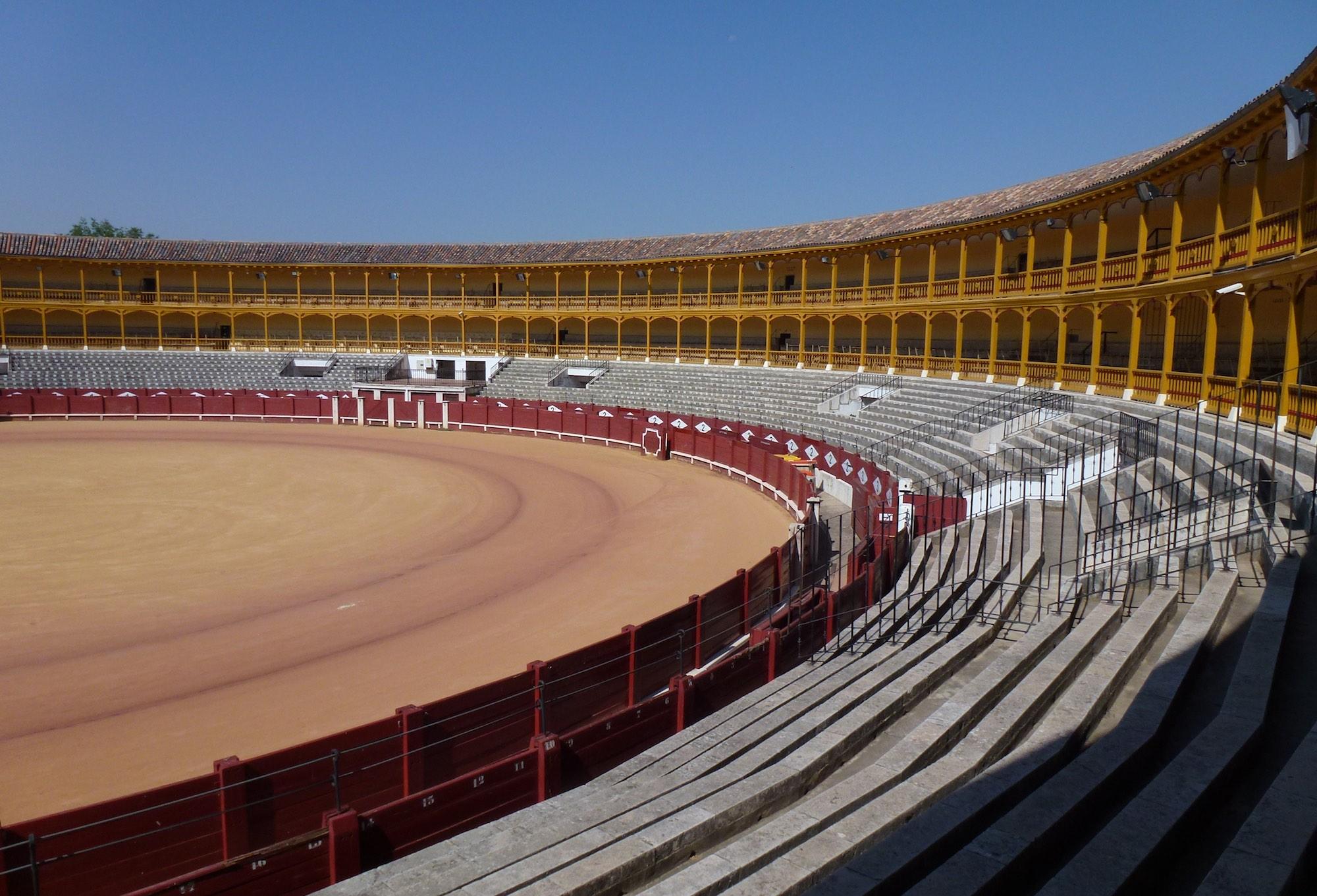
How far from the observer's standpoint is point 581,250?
46.8m

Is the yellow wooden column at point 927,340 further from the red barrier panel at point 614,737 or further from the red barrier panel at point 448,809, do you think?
the red barrier panel at point 448,809

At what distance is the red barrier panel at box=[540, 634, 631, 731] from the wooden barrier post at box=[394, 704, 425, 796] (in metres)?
1.08

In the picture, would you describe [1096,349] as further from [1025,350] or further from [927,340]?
[927,340]

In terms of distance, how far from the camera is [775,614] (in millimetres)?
10156

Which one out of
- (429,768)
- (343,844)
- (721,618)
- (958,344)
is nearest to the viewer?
(343,844)

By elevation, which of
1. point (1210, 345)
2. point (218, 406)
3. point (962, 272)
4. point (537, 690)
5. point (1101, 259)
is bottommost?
point (537, 690)

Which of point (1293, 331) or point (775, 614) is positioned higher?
point (1293, 331)

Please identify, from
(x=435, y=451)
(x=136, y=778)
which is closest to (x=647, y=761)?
(x=136, y=778)

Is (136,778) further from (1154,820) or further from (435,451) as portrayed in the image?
(435,451)

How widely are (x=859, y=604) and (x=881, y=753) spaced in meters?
3.91

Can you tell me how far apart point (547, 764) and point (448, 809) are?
2.76ft

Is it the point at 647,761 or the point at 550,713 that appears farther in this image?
the point at 550,713

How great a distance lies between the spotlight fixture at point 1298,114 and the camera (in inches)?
503

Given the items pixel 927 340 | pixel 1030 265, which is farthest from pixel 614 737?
pixel 927 340
